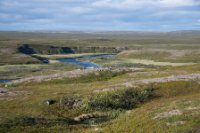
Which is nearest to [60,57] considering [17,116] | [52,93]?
[52,93]

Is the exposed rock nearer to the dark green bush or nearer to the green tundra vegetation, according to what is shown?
the green tundra vegetation

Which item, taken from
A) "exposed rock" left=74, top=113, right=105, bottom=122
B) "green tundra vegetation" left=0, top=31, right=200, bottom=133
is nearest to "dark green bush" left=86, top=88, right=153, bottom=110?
"green tundra vegetation" left=0, top=31, right=200, bottom=133

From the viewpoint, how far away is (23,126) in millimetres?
36469

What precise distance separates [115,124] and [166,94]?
60.9ft

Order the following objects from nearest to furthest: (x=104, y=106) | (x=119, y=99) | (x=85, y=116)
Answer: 1. (x=85, y=116)
2. (x=104, y=106)
3. (x=119, y=99)

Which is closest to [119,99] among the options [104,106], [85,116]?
[104,106]

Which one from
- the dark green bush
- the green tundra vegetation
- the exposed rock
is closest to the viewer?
the green tundra vegetation

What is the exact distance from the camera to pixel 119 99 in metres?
51.4

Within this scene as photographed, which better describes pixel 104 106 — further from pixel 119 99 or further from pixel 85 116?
pixel 85 116

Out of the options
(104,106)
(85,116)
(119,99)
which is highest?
(119,99)

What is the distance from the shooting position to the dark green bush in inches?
1965

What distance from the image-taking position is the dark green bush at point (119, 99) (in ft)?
164

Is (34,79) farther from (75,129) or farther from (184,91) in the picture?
(75,129)

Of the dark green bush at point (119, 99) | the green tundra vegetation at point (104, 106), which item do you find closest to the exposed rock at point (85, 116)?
the green tundra vegetation at point (104, 106)
